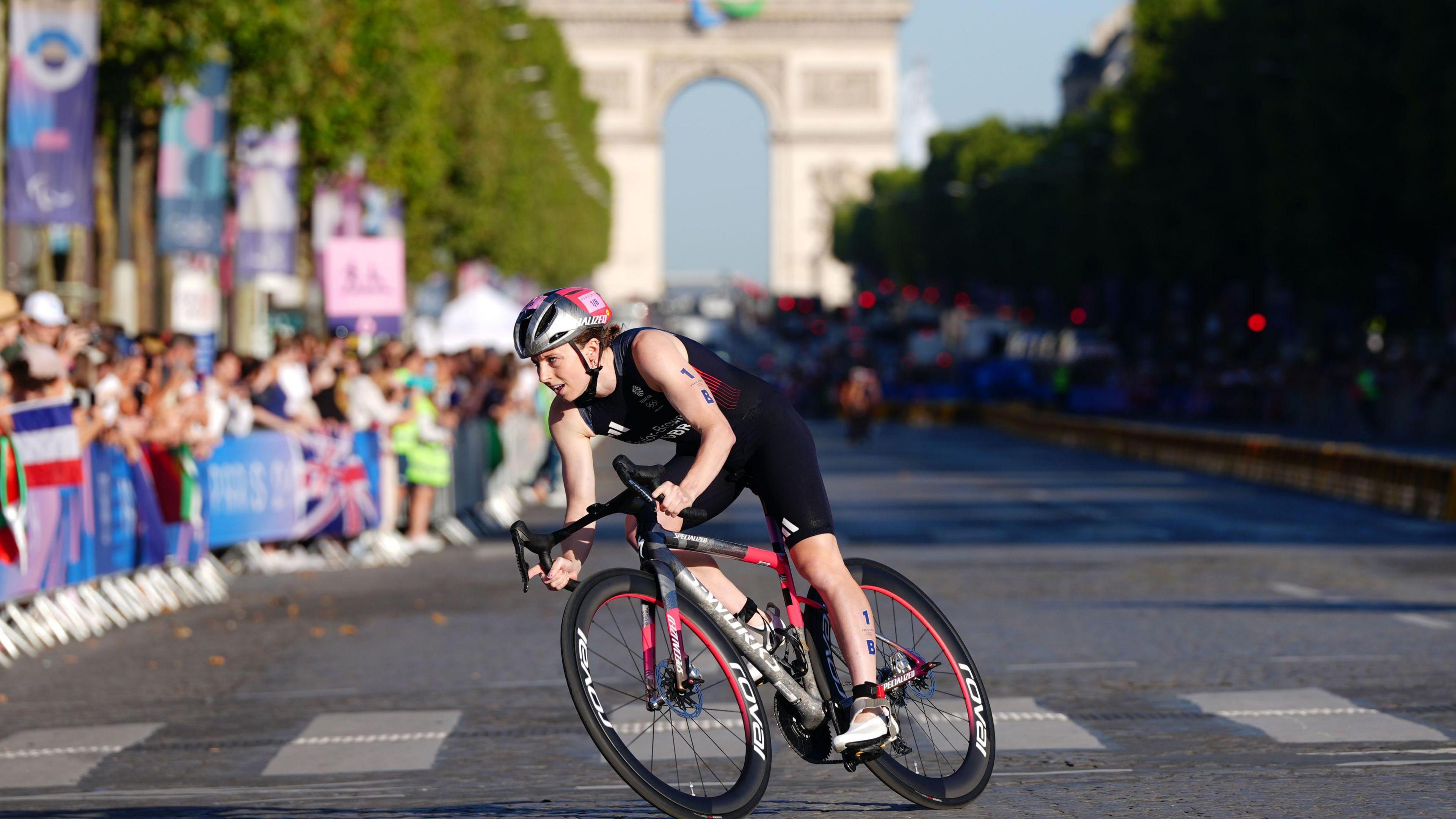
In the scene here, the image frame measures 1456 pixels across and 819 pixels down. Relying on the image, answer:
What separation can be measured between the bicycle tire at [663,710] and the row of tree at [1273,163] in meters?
36.4

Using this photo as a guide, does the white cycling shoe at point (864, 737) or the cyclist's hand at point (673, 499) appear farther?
the white cycling shoe at point (864, 737)

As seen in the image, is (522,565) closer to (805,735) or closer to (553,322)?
(553,322)

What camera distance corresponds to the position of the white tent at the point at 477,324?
3709cm

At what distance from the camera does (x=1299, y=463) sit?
30.2m

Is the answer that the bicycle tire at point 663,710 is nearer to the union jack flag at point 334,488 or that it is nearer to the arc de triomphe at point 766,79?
the union jack flag at point 334,488

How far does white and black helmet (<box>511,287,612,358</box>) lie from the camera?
680cm

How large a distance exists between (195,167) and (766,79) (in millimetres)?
120902

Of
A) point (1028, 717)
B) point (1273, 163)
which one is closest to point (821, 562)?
point (1028, 717)

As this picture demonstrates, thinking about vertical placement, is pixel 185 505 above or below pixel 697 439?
below

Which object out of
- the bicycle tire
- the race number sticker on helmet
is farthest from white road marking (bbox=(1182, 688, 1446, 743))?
the race number sticker on helmet

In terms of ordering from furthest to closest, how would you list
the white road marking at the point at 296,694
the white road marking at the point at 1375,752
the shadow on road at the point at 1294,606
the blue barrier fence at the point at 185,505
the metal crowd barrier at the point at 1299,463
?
the metal crowd barrier at the point at 1299,463 < the shadow on road at the point at 1294,606 < the blue barrier fence at the point at 185,505 < the white road marking at the point at 296,694 < the white road marking at the point at 1375,752

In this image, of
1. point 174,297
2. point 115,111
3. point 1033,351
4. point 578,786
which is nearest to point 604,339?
point 578,786

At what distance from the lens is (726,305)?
505ft

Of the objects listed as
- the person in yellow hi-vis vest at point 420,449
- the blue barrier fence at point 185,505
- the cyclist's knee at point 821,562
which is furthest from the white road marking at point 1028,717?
the person in yellow hi-vis vest at point 420,449
